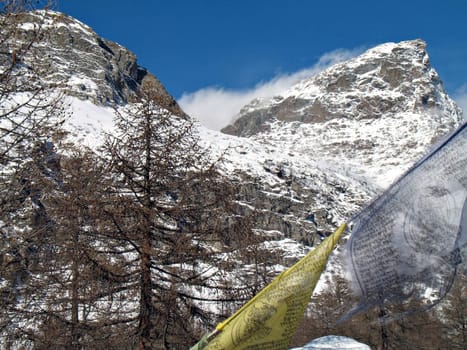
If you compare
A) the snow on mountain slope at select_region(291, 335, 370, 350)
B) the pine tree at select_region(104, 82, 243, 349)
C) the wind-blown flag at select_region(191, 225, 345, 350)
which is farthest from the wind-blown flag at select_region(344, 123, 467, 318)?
the pine tree at select_region(104, 82, 243, 349)

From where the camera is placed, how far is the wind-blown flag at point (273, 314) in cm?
265

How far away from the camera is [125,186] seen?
348 inches

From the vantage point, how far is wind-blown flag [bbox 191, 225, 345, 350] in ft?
8.68

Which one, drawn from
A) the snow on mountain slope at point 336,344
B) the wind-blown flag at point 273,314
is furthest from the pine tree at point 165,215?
the wind-blown flag at point 273,314

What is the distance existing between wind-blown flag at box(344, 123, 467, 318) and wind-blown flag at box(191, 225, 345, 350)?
25cm

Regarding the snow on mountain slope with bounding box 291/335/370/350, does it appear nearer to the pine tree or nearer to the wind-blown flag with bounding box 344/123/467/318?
the pine tree

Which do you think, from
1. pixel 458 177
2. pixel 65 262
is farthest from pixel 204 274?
pixel 458 177

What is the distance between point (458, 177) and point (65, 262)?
25.5 ft

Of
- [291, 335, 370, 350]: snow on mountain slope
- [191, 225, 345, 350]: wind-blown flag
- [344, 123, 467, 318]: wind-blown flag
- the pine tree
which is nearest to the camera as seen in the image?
[344, 123, 467, 318]: wind-blown flag

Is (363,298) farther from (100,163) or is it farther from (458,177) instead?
(100,163)

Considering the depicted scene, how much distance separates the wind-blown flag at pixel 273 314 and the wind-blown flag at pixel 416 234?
0.81ft

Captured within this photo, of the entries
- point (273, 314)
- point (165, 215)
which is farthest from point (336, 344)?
point (273, 314)

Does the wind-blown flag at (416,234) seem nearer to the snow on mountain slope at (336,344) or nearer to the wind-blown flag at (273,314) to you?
the wind-blown flag at (273,314)

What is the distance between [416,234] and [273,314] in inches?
33.5
